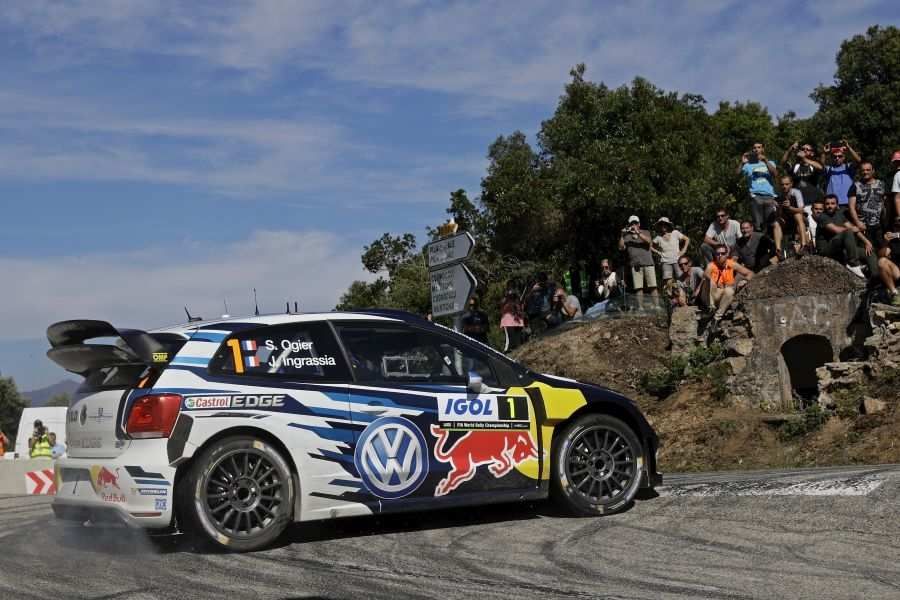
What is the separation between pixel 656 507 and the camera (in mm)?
8258

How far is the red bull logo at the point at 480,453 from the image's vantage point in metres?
7.82

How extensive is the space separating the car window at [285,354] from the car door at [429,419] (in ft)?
0.45

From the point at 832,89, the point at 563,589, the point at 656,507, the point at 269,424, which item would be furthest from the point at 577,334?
the point at 832,89

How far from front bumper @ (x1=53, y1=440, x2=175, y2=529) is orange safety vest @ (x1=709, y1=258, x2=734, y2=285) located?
12.3m

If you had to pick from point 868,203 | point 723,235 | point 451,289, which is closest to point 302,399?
point 451,289

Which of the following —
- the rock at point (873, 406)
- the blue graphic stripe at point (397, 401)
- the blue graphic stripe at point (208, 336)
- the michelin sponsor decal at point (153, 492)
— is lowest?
the michelin sponsor decal at point (153, 492)

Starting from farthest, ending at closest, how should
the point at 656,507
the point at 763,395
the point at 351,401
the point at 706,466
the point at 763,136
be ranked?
the point at 763,136 → the point at 763,395 → the point at 706,466 → the point at 656,507 → the point at 351,401

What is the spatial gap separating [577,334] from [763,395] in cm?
433

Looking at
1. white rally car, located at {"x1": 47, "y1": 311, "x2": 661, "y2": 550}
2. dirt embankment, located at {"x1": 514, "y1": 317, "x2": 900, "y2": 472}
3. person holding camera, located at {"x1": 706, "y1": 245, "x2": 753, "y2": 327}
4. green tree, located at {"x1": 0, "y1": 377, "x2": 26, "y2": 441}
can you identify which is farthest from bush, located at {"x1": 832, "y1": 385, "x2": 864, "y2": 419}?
green tree, located at {"x1": 0, "y1": 377, "x2": 26, "y2": 441}

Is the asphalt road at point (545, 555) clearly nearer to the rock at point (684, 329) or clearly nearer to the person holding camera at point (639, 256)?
the rock at point (684, 329)

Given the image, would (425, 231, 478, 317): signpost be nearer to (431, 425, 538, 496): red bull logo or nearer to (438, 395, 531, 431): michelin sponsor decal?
(438, 395, 531, 431): michelin sponsor decal

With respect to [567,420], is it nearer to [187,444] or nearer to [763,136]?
[187,444]

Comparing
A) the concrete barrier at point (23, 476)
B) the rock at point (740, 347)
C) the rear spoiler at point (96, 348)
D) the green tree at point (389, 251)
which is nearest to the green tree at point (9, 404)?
the green tree at point (389, 251)

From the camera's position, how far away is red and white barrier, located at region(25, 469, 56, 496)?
17172 mm
